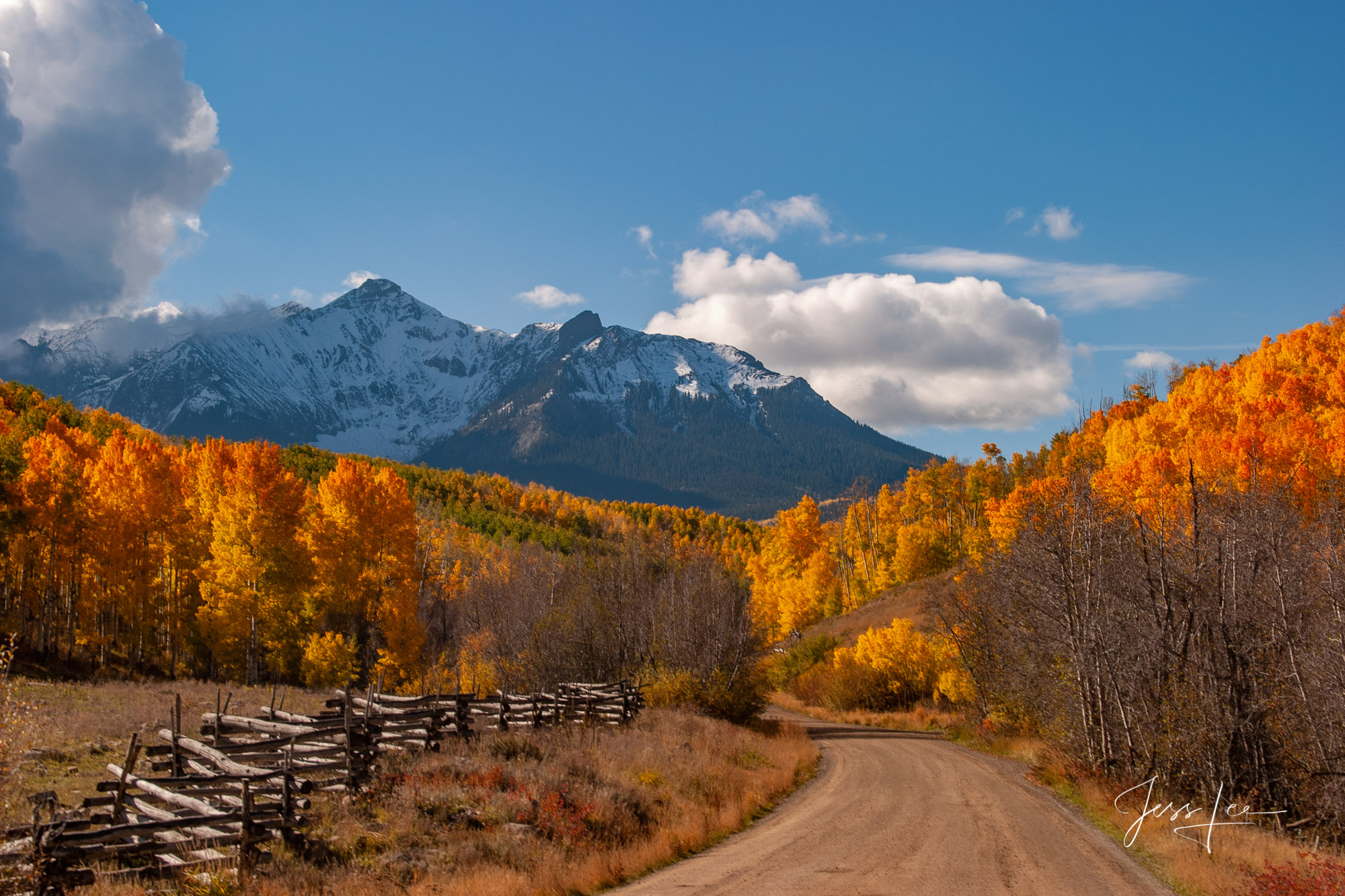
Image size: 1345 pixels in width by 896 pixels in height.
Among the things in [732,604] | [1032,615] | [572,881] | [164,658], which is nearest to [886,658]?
[732,604]

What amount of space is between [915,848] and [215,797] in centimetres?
1305

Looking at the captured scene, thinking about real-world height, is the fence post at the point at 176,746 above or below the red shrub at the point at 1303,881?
above

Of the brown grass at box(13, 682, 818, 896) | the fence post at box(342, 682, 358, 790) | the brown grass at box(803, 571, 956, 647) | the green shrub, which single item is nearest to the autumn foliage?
the green shrub

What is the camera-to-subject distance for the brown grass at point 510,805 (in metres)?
12.1

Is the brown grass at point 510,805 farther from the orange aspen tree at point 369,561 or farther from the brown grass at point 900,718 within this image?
the brown grass at point 900,718

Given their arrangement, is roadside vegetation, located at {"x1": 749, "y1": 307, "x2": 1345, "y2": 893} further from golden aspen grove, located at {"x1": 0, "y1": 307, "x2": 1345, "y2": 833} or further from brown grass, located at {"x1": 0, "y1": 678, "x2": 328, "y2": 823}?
brown grass, located at {"x1": 0, "y1": 678, "x2": 328, "y2": 823}

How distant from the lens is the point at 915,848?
1401 centimetres

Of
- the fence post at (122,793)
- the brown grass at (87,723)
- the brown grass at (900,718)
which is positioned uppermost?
the fence post at (122,793)

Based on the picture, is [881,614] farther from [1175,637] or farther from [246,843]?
[246,843]

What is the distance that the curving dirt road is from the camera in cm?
1189

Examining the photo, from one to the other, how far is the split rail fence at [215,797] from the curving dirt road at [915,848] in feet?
20.7

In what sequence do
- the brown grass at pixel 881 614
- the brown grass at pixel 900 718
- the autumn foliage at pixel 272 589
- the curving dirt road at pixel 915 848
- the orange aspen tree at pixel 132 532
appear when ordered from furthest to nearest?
1. the brown grass at pixel 881 614
2. the brown grass at pixel 900 718
3. the orange aspen tree at pixel 132 532
4. the autumn foliage at pixel 272 589
5. the curving dirt road at pixel 915 848
